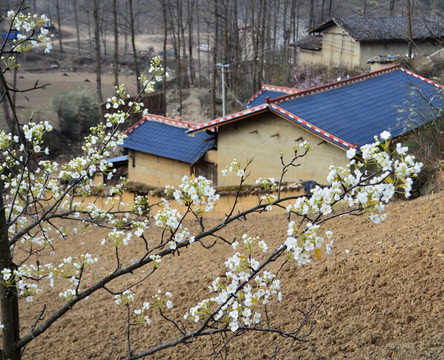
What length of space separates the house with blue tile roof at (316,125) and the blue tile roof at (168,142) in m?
0.91

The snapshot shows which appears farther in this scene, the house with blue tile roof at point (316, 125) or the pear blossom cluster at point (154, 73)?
the house with blue tile roof at point (316, 125)

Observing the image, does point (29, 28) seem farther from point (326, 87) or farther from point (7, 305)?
point (326, 87)

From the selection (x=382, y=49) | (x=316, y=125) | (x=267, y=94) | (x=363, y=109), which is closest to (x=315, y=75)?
(x=382, y=49)

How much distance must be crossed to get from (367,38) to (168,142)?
79.2 feet

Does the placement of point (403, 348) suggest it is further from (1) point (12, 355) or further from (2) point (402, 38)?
(2) point (402, 38)

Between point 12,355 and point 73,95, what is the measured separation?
108 ft

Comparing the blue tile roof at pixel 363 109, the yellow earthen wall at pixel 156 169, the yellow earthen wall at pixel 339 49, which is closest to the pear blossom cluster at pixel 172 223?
the blue tile roof at pixel 363 109

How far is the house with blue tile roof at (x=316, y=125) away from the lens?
16.3 metres

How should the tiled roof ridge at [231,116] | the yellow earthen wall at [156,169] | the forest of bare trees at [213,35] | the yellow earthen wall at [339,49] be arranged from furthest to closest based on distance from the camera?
the yellow earthen wall at [339,49] → the forest of bare trees at [213,35] → the yellow earthen wall at [156,169] → the tiled roof ridge at [231,116]

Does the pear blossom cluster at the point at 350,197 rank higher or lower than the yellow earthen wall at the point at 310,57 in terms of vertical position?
higher

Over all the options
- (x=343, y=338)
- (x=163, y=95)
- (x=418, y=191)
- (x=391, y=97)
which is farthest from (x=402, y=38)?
(x=343, y=338)

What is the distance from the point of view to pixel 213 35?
59.7 metres

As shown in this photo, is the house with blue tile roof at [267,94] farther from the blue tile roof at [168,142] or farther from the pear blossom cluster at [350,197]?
the pear blossom cluster at [350,197]

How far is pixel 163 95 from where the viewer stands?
3869cm
